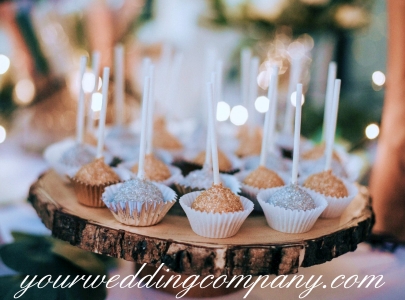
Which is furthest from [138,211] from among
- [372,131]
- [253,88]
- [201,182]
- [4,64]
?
[4,64]

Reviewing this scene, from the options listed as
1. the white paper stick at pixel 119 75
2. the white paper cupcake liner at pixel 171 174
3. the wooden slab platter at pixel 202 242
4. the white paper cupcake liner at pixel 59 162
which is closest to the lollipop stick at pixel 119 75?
the white paper stick at pixel 119 75

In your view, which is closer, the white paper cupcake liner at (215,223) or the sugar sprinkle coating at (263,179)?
the white paper cupcake liner at (215,223)

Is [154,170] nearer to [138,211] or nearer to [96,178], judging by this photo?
[96,178]

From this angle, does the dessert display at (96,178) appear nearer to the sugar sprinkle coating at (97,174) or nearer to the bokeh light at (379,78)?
the sugar sprinkle coating at (97,174)

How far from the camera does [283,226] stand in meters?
1.19

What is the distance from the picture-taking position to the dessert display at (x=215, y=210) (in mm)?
1108

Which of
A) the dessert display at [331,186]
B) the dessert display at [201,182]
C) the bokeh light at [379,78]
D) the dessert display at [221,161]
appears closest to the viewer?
the dessert display at [331,186]

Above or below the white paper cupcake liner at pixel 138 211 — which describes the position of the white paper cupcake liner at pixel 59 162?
above

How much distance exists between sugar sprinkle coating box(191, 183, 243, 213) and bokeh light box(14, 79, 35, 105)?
2147 mm

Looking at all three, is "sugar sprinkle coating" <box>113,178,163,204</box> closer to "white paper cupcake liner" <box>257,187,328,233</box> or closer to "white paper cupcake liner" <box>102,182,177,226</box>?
"white paper cupcake liner" <box>102,182,177,226</box>

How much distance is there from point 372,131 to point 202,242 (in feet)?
4.34

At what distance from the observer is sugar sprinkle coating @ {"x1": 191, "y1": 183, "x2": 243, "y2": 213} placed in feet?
3.71

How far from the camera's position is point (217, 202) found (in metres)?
1.14

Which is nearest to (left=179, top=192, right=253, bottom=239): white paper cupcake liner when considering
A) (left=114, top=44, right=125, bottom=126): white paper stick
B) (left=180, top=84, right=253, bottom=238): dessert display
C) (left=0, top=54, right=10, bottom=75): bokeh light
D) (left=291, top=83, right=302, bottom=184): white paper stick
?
(left=180, top=84, right=253, bottom=238): dessert display
